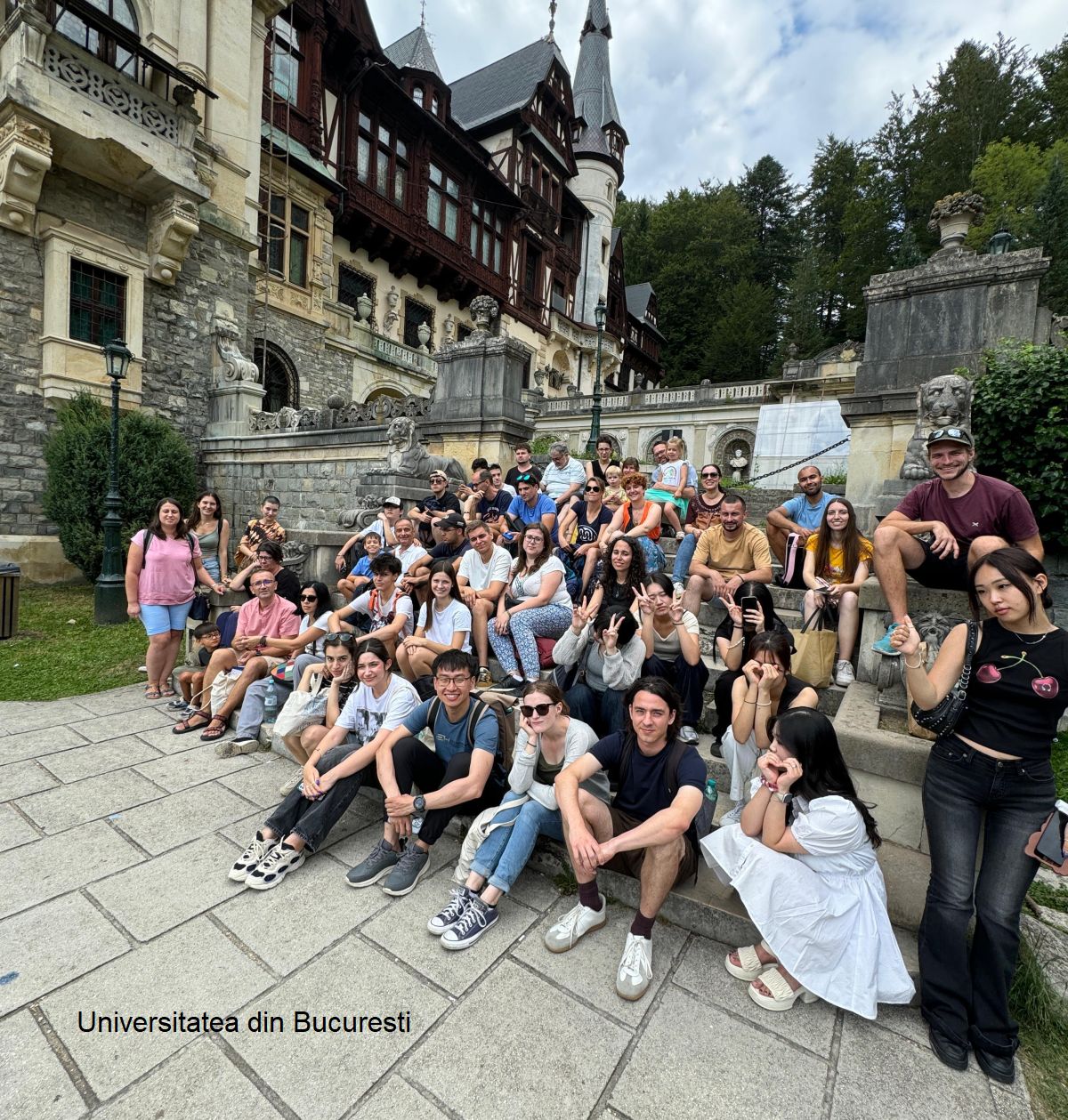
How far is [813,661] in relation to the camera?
3602 mm

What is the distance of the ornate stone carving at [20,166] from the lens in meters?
9.87

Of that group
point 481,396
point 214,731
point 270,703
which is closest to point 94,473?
point 481,396

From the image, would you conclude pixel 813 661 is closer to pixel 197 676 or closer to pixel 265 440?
pixel 197 676

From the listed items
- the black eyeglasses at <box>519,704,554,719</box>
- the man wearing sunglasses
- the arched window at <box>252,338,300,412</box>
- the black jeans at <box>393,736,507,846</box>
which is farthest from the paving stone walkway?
the arched window at <box>252,338,300,412</box>

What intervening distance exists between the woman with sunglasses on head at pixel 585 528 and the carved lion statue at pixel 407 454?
113 inches

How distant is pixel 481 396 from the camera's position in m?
9.10

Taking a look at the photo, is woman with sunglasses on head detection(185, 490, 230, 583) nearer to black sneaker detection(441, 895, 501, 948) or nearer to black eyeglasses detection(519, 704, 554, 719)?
black eyeglasses detection(519, 704, 554, 719)

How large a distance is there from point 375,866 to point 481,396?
24.5ft

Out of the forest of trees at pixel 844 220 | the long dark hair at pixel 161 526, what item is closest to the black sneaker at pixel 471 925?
the long dark hair at pixel 161 526

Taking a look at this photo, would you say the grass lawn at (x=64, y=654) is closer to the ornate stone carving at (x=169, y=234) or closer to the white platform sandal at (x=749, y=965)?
the white platform sandal at (x=749, y=965)

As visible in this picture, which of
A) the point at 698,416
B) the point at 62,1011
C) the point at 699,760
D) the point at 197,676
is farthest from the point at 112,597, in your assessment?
the point at 698,416

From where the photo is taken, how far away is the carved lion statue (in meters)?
7.98

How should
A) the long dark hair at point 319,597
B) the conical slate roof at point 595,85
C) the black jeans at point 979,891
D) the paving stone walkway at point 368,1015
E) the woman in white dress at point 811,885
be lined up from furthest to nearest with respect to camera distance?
the conical slate roof at point 595,85 < the long dark hair at point 319,597 < the woman in white dress at point 811,885 < the black jeans at point 979,891 < the paving stone walkway at point 368,1015

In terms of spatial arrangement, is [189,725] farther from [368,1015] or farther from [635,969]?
[635,969]
